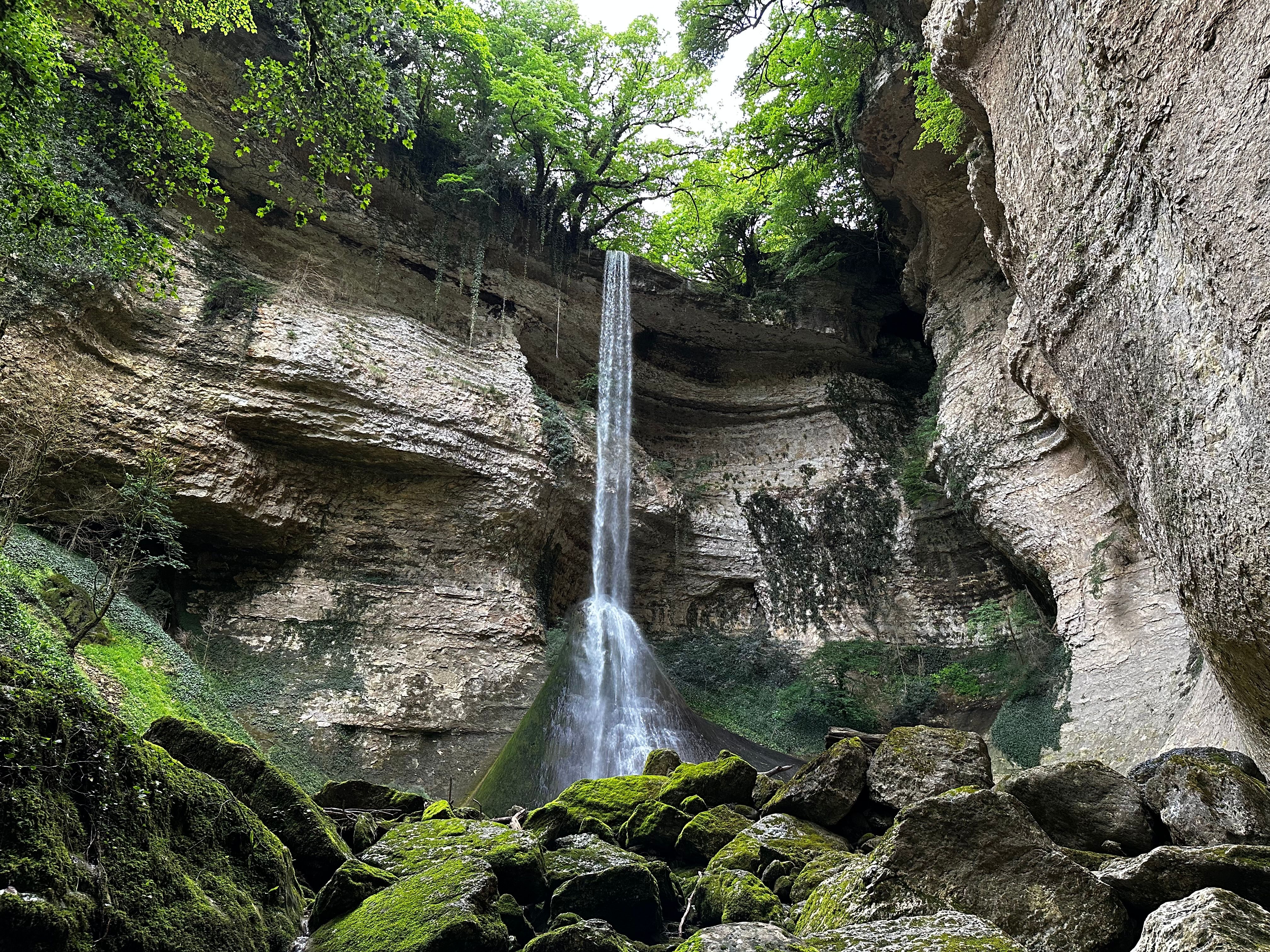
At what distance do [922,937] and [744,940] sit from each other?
69 cm

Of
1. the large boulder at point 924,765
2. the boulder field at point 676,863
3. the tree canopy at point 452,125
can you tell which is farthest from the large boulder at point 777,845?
the tree canopy at point 452,125

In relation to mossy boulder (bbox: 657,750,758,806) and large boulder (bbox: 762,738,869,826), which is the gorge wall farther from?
mossy boulder (bbox: 657,750,758,806)

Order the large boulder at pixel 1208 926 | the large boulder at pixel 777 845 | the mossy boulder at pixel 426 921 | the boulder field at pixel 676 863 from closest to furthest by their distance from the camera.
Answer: the large boulder at pixel 1208 926
the boulder field at pixel 676 863
the mossy boulder at pixel 426 921
the large boulder at pixel 777 845

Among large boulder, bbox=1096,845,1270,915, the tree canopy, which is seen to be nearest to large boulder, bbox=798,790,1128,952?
large boulder, bbox=1096,845,1270,915

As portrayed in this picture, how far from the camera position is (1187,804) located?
4598 millimetres

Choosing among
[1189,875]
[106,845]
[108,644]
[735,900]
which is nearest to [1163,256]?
[1189,875]

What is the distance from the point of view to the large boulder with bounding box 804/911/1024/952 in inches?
105

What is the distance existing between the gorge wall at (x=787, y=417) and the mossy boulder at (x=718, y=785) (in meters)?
3.69

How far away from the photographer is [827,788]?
568 cm

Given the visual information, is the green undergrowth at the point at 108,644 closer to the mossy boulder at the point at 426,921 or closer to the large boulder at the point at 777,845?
the mossy boulder at the point at 426,921

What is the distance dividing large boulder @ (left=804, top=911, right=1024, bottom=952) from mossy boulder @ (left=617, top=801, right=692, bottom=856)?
287 cm

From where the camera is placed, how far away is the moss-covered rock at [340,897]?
3.62m

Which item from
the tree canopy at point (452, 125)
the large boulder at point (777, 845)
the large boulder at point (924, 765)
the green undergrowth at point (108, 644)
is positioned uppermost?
the tree canopy at point (452, 125)

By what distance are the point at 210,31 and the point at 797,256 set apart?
12866 millimetres
